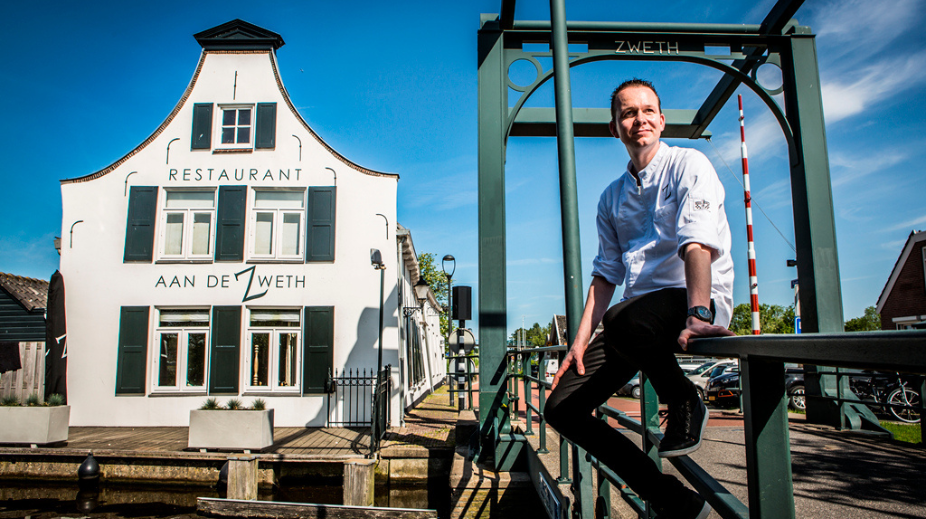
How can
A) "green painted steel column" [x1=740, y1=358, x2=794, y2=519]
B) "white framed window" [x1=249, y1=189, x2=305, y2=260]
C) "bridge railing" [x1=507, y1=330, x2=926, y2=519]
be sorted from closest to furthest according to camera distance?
"bridge railing" [x1=507, y1=330, x2=926, y2=519] → "green painted steel column" [x1=740, y1=358, x2=794, y2=519] → "white framed window" [x1=249, y1=189, x2=305, y2=260]

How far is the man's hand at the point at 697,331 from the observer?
4.09ft

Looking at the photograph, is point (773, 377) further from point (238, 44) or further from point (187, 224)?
point (238, 44)

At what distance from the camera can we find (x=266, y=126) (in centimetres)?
1205

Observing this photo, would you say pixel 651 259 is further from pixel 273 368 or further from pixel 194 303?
pixel 194 303

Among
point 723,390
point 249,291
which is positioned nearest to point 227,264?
point 249,291

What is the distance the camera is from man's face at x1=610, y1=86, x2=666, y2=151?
5.90ft

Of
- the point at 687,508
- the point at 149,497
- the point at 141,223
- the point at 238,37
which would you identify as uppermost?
the point at 238,37

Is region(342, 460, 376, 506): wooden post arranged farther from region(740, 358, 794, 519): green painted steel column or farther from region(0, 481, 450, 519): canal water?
region(740, 358, 794, 519): green painted steel column

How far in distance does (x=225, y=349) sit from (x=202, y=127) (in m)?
5.02

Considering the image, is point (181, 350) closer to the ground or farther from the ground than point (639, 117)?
closer to the ground

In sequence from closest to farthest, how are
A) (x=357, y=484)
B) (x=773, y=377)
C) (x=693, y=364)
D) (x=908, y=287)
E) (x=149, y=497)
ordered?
(x=773, y=377) < (x=357, y=484) < (x=149, y=497) < (x=908, y=287) < (x=693, y=364)

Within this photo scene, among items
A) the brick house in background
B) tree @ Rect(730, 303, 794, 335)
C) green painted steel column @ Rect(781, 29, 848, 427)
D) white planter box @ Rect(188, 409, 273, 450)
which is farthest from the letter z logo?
tree @ Rect(730, 303, 794, 335)

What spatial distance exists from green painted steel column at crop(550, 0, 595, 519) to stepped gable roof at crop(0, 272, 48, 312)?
47.9 ft

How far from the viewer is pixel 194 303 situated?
11.5 meters
